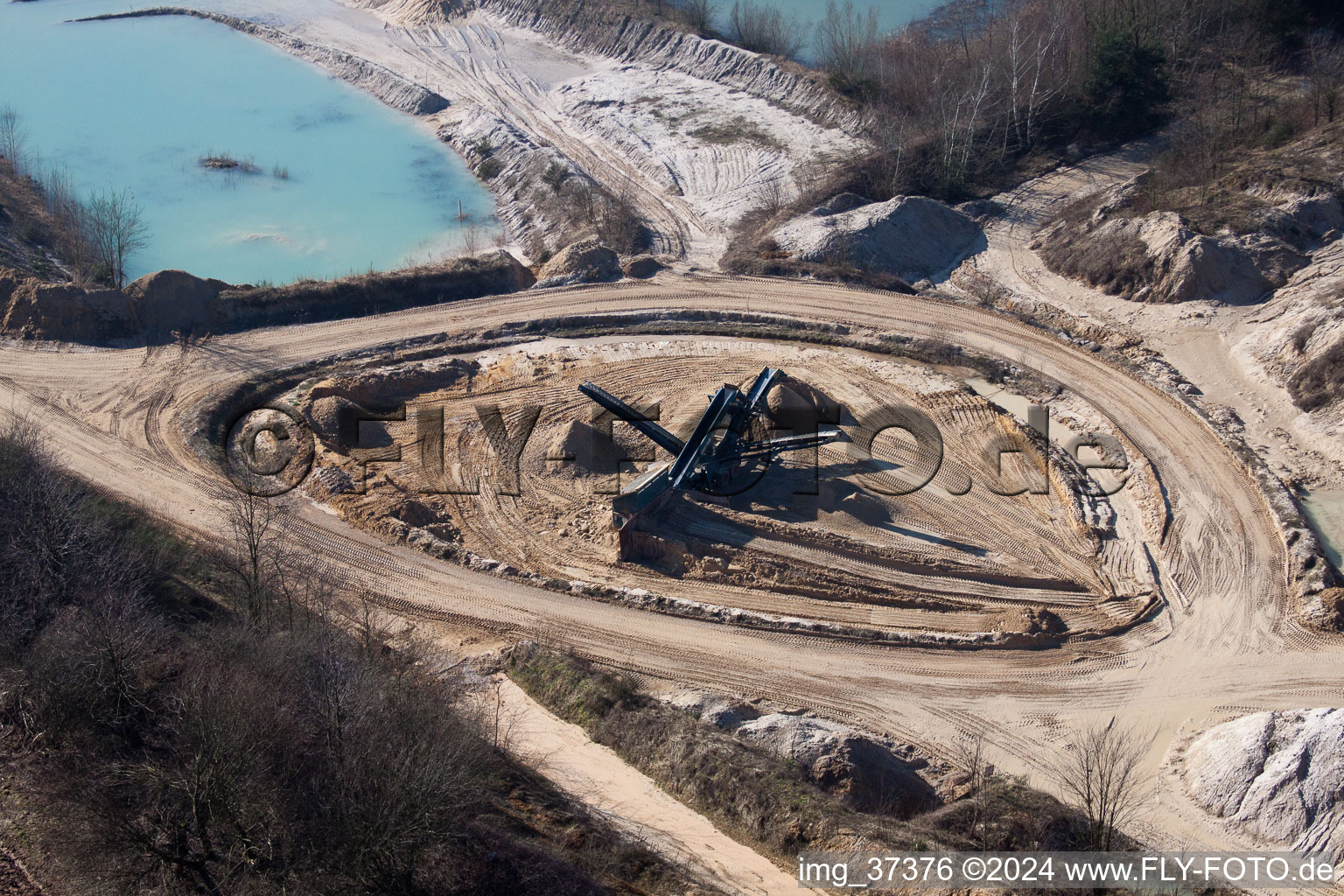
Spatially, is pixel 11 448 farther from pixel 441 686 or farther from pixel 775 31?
pixel 775 31

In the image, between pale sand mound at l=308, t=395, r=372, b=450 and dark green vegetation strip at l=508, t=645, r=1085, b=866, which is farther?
pale sand mound at l=308, t=395, r=372, b=450

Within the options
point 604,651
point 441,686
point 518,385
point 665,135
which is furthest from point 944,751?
point 665,135

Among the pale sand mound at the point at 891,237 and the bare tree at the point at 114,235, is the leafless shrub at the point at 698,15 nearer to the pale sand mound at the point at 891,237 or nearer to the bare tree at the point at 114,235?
the pale sand mound at the point at 891,237

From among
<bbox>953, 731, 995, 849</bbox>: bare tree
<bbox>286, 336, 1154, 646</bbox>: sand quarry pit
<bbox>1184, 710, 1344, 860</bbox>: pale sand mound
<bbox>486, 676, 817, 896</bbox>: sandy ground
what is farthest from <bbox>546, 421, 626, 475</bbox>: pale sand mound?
<bbox>1184, 710, 1344, 860</bbox>: pale sand mound

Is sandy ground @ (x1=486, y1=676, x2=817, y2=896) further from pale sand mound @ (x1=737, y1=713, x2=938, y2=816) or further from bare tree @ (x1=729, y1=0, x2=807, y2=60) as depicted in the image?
bare tree @ (x1=729, y1=0, x2=807, y2=60)

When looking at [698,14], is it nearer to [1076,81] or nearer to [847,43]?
[847,43]

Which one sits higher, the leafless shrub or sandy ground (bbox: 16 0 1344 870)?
the leafless shrub

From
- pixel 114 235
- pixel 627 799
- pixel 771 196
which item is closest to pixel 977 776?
pixel 627 799
